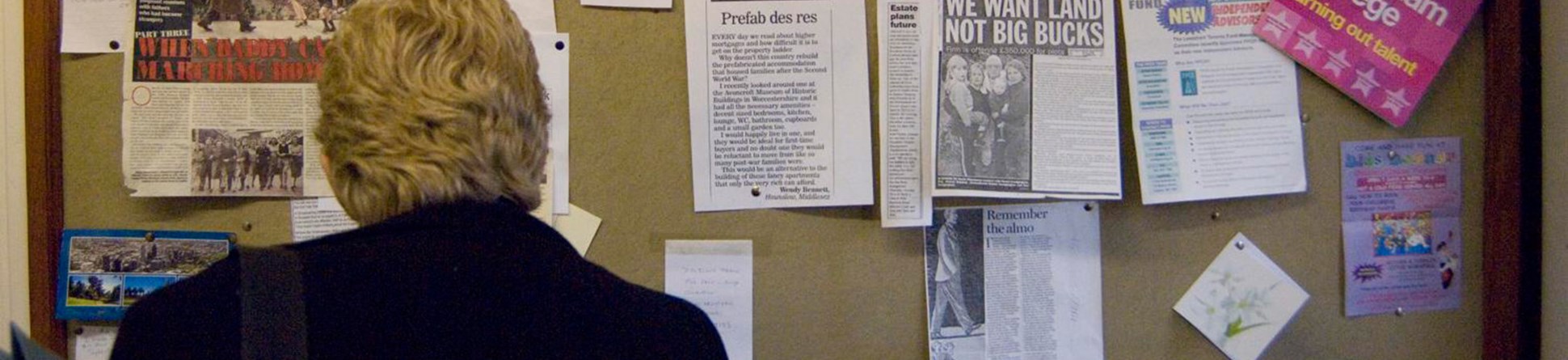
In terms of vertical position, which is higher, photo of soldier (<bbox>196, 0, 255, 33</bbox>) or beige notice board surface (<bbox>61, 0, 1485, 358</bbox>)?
photo of soldier (<bbox>196, 0, 255, 33</bbox>)

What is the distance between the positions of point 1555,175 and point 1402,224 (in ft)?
0.54

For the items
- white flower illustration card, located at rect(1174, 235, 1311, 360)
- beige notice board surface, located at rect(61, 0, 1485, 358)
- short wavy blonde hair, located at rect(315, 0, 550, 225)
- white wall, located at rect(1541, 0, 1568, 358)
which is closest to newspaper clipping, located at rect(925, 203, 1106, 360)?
beige notice board surface, located at rect(61, 0, 1485, 358)

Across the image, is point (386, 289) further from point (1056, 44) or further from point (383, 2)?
point (1056, 44)

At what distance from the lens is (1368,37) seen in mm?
1411

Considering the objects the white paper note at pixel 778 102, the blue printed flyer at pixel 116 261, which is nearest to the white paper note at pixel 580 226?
the white paper note at pixel 778 102

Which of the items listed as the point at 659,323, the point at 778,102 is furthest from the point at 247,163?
the point at 659,323

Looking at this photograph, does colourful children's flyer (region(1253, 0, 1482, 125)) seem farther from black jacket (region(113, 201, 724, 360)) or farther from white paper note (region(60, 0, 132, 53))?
white paper note (region(60, 0, 132, 53))

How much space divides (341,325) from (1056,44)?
87 centimetres

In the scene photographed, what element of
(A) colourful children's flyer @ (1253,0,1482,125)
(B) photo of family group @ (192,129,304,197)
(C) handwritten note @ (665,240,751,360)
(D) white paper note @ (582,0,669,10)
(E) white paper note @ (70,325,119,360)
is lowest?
(E) white paper note @ (70,325,119,360)

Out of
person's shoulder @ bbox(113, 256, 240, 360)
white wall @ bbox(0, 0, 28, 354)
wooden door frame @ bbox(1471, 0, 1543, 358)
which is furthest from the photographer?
wooden door frame @ bbox(1471, 0, 1543, 358)

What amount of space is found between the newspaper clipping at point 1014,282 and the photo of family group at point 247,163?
702 mm

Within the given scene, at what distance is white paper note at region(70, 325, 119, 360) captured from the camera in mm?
1370

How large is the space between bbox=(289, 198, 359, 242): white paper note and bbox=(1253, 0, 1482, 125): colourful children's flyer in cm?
105

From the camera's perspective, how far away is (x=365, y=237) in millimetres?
804
